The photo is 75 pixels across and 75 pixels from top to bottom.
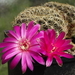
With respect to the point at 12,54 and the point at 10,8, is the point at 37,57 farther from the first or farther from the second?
the point at 10,8

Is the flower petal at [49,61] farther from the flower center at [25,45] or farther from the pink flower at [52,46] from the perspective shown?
the flower center at [25,45]

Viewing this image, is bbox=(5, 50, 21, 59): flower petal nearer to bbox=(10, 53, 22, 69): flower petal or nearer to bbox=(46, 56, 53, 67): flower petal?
bbox=(10, 53, 22, 69): flower petal

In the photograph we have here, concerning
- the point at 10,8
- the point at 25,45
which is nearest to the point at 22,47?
the point at 25,45

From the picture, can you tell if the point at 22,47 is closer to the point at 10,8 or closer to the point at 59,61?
the point at 59,61

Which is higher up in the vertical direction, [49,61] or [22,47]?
[22,47]

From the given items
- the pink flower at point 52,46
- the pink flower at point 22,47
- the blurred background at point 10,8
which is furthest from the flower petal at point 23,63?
the blurred background at point 10,8

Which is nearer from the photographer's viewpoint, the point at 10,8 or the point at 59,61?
the point at 59,61

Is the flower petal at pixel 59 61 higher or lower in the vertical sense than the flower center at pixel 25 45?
lower

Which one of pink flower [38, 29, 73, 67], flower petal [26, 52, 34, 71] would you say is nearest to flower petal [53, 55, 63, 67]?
pink flower [38, 29, 73, 67]

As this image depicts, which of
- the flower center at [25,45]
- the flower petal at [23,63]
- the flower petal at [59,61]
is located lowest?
the flower petal at [59,61]
